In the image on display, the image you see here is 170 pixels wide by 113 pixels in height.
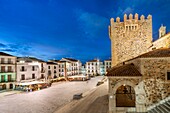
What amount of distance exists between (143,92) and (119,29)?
14.0m

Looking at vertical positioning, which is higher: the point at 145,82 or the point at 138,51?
the point at 138,51

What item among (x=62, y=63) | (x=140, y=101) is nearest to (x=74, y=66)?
(x=62, y=63)

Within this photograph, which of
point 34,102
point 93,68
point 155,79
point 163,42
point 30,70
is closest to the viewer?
point 155,79

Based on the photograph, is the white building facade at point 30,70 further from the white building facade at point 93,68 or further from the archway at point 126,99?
the white building facade at point 93,68

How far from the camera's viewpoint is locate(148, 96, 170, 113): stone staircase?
1112 cm

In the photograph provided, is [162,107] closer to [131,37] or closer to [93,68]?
[131,37]

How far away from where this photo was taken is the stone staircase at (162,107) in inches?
438

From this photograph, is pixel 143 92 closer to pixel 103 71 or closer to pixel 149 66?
pixel 149 66

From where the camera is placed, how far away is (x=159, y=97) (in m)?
13.0

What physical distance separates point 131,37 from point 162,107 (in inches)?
579

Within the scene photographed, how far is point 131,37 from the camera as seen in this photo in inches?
969

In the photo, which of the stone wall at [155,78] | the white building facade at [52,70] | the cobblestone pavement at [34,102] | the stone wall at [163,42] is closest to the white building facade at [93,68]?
the white building facade at [52,70]

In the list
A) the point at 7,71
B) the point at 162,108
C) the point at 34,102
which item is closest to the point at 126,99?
the point at 162,108

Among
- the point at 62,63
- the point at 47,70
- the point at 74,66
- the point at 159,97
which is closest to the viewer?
the point at 159,97
